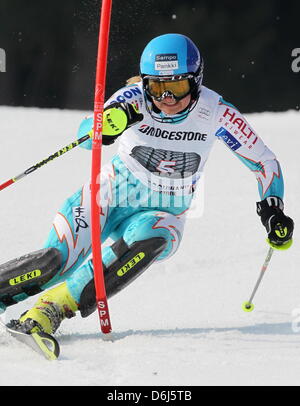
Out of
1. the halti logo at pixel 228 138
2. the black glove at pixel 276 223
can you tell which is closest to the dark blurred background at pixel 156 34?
the halti logo at pixel 228 138

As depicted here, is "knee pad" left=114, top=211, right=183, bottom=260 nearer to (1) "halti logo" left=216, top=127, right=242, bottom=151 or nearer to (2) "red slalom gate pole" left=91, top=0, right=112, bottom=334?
(2) "red slalom gate pole" left=91, top=0, right=112, bottom=334

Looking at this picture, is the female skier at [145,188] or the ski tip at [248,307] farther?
the ski tip at [248,307]

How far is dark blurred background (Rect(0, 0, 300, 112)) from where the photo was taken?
8867 millimetres

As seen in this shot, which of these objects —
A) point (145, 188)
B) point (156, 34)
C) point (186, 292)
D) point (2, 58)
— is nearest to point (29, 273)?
point (145, 188)

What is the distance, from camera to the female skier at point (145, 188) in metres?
3.92

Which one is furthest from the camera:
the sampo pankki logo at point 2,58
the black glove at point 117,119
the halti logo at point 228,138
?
the sampo pankki logo at point 2,58

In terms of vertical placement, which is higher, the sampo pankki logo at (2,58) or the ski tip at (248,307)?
the sampo pankki logo at (2,58)

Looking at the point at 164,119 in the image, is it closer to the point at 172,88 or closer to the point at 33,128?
the point at 172,88

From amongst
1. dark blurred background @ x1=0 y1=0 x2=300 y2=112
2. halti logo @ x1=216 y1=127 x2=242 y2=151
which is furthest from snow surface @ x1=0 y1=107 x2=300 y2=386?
halti logo @ x1=216 y1=127 x2=242 y2=151

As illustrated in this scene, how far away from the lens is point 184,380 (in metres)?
3.12

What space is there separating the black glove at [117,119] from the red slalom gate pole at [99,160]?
6 cm

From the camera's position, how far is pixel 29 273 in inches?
154

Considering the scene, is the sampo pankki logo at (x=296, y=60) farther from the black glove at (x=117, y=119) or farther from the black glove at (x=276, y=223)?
the black glove at (x=117, y=119)

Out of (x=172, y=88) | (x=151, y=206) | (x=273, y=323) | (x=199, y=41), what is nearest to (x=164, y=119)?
(x=172, y=88)
